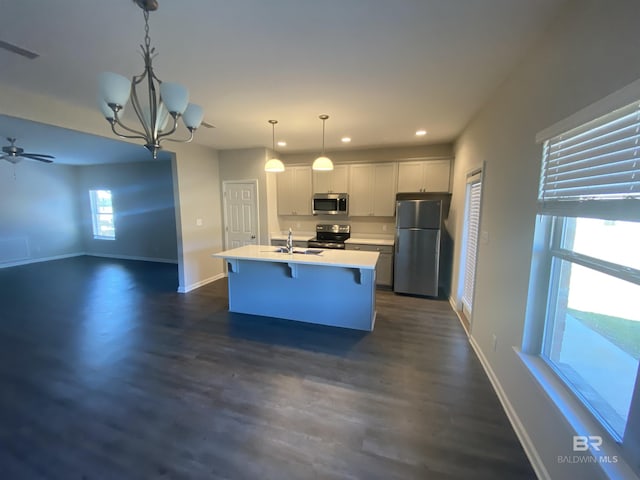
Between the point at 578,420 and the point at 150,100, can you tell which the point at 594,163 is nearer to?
the point at 578,420

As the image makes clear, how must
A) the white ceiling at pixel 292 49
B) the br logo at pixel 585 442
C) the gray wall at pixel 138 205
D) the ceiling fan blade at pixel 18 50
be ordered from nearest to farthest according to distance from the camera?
the br logo at pixel 585 442 < the white ceiling at pixel 292 49 < the ceiling fan blade at pixel 18 50 < the gray wall at pixel 138 205

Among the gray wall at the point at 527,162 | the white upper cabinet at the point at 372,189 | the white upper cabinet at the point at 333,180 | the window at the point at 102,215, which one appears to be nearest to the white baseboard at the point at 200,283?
the white upper cabinet at the point at 333,180

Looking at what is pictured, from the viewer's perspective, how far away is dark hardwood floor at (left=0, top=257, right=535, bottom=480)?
160 cm

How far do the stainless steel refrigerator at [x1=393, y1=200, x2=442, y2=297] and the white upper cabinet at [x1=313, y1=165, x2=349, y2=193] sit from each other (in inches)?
51.2

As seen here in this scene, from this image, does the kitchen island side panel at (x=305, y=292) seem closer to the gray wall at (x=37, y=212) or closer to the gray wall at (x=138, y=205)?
the gray wall at (x=138, y=205)


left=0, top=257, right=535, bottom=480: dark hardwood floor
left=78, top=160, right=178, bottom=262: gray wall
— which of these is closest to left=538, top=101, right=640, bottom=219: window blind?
left=0, top=257, right=535, bottom=480: dark hardwood floor

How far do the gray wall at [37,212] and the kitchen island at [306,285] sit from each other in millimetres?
7074

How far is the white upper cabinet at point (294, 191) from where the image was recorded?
18.0 ft

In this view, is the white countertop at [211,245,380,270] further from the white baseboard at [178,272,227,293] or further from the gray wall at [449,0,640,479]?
the white baseboard at [178,272,227,293]

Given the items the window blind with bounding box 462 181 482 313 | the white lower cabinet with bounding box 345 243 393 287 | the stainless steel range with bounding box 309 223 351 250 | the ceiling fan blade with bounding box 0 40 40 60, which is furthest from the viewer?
the stainless steel range with bounding box 309 223 351 250

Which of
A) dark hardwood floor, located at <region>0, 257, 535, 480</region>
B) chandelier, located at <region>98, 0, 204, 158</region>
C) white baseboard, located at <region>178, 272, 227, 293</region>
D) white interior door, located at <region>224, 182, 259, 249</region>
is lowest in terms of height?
dark hardwood floor, located at <region>0, 257, 535, 480</region>

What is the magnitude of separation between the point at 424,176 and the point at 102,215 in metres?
9.07

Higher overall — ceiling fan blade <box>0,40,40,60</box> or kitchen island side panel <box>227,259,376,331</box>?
ceiling fan blade <box>0,40,40,60</box>

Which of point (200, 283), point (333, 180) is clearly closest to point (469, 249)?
point (333, 180)
